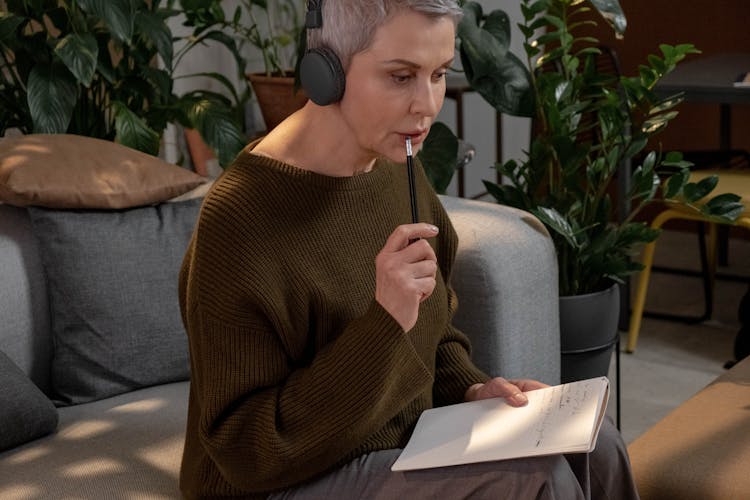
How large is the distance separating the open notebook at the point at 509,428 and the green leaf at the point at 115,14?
4.65 feet

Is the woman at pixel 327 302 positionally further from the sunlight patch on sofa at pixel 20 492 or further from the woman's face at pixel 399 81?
the sunlight patch on sofa at pixel 20 492

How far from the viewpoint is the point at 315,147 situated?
5.09 ft

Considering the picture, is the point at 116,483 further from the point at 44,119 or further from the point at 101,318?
the point at 44,119

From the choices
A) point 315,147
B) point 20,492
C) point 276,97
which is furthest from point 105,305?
point 276,97

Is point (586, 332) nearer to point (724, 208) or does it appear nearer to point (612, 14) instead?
point (724, 208)

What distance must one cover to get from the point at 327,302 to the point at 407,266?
0.58 feet

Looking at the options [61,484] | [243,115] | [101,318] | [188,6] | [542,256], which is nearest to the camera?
[61,484]

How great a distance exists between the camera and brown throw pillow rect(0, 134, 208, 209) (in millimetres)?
2072

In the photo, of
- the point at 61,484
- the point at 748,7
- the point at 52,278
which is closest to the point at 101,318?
the point at 52,278

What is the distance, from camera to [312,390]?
1.44m

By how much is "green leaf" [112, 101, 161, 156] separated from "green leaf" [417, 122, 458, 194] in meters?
0.67

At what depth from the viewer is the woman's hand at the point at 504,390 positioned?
5.21ft

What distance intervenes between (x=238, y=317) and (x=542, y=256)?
94 centimetres

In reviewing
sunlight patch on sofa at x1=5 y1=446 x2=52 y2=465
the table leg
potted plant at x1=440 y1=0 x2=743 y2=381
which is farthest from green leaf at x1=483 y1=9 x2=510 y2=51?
sunlight patch on sofa at x1=5 y1=446 x2=52 y2=465
